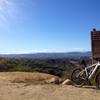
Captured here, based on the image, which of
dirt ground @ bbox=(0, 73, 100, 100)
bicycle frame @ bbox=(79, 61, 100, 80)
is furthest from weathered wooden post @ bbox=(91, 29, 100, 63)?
dirt ground @ bbox=(0, 73, 100, 100)

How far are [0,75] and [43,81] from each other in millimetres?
2460

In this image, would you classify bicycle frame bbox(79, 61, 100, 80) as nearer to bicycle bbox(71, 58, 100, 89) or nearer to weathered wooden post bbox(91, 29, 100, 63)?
bicycle bbox(71, 58, 100, 89)

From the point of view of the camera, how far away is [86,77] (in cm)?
996

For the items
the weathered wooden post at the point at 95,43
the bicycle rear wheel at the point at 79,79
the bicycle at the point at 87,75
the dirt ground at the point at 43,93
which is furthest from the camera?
the weathered wooden post at the point at 95,43

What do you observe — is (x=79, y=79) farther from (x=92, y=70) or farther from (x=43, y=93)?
(x=43, y=93)

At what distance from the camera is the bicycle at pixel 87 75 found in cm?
948

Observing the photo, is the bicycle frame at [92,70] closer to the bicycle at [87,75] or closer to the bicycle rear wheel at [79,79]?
the bicycle at [87,75]

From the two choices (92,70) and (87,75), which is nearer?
(92,70)

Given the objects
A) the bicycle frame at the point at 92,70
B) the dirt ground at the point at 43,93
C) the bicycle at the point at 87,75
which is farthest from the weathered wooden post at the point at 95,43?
the dirt ground at the point at 43,93

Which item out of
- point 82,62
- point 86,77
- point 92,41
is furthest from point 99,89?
point 92,41

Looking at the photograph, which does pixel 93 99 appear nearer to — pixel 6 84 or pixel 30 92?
pixel 30 92

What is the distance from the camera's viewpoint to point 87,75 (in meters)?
9.96

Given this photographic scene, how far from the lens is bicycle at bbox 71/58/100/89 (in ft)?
31.1

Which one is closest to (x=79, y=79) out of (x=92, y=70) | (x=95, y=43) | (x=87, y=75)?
(x=87, y=75)
